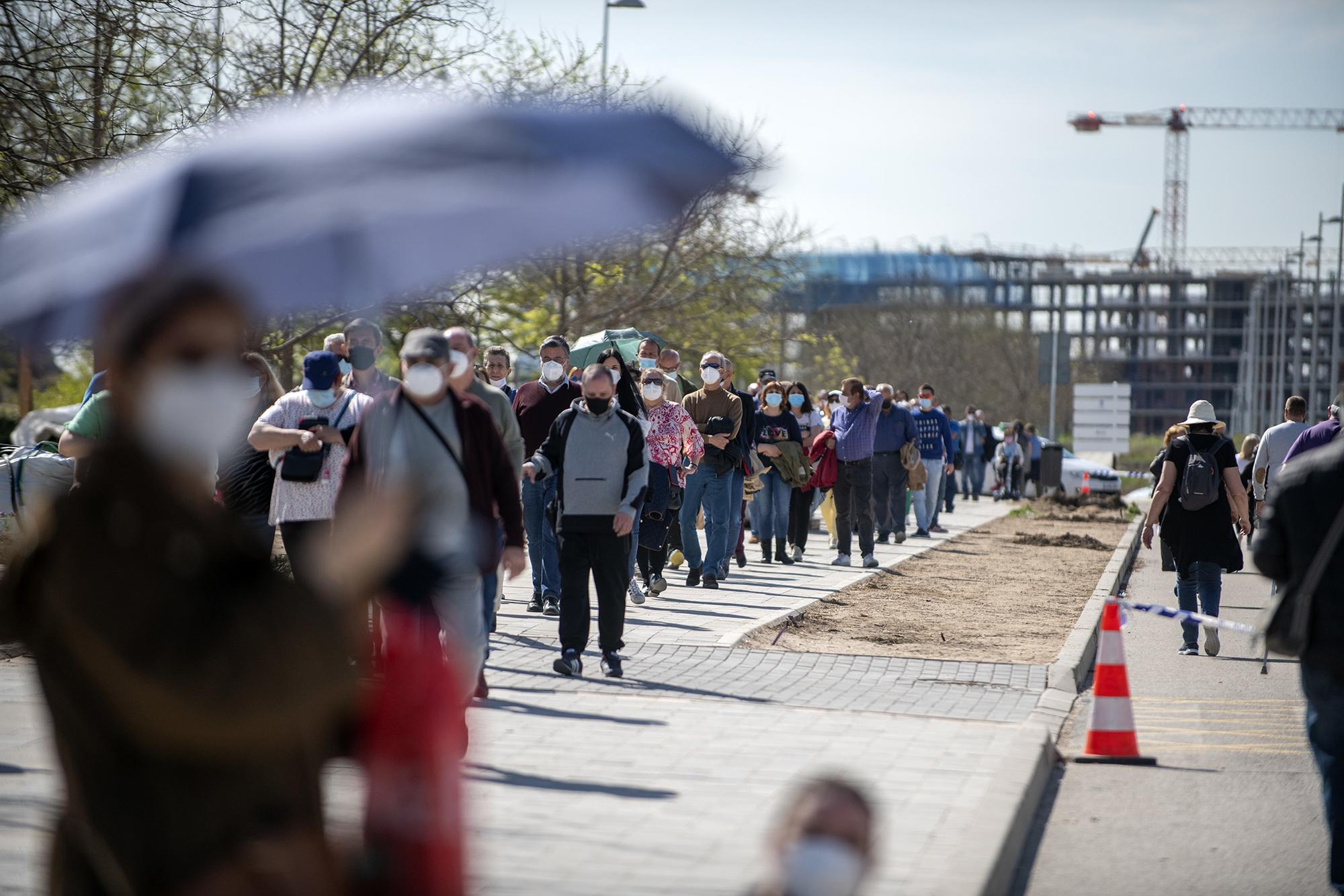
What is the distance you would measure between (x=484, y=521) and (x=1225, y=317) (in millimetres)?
147734

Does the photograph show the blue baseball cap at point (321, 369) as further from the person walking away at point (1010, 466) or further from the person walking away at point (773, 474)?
the person walking away at point (1010, 466)

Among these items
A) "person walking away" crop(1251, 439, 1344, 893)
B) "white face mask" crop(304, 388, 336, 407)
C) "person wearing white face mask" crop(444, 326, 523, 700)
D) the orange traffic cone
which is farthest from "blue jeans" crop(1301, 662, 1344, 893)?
"white face mask" crop(304, 388, 336, 407)

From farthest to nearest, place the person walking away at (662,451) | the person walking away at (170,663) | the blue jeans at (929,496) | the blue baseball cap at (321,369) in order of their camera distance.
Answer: the blue jeans at (929,496) < the person walking away at (662,451) < the blue baseball cap at (321,369) < the person walking away at (170,663)

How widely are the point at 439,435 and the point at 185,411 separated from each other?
3.85 metres

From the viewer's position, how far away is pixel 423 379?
21.5ft

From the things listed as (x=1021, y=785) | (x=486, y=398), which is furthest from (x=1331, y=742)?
(x=486, y=398)

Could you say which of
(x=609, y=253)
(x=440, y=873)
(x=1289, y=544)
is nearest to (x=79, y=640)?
(x=440, y=873)

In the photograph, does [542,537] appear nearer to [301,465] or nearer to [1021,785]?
[301,465]

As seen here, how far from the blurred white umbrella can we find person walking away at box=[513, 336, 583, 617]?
825 cm

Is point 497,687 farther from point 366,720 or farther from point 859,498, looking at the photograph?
point 859,498

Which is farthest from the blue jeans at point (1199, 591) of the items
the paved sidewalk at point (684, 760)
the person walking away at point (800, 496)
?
the person walking away at point (800, 496)

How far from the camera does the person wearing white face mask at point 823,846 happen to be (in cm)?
308

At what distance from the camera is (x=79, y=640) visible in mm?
2527

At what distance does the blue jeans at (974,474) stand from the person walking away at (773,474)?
19.5 m
